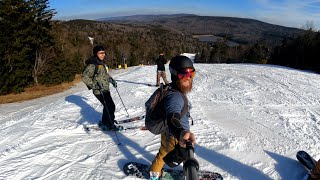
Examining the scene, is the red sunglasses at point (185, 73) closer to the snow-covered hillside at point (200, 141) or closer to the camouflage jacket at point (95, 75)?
the snow-covered hillside at point (200, 141)

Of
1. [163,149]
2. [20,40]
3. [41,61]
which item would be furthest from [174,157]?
[41,61]

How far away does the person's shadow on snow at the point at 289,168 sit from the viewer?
480cm

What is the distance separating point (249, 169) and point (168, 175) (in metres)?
1.61

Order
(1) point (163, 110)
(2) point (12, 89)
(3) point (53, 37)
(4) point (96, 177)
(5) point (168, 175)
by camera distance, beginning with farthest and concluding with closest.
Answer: (3) point (53, 37), (2) point (12, 89), (4) point (96, 177), (5) point (168, 175), (1) point (163, 110)

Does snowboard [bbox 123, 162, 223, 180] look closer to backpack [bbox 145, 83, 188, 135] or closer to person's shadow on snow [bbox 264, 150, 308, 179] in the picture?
backpack [bbox 145, 83, 188, 135]

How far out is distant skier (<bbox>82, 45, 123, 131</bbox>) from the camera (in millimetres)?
6488

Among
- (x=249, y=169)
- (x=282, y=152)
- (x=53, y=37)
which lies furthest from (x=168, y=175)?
(x=53, y=37)

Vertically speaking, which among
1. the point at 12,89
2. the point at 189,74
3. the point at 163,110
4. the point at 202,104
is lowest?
the point at 12,89

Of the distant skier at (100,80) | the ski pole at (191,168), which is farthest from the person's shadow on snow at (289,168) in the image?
the distant skier at (100,80)

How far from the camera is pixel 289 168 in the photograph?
5.04 m

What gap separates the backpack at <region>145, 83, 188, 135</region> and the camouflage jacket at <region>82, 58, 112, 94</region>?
3.44m

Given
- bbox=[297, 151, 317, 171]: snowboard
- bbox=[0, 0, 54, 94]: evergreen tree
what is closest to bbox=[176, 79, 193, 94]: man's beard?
bbox=[297, 151, 317, 171]: snowboard

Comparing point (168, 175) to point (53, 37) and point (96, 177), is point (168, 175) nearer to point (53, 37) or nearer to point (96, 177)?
point (96, 177)

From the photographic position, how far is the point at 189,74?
9.93 feet
